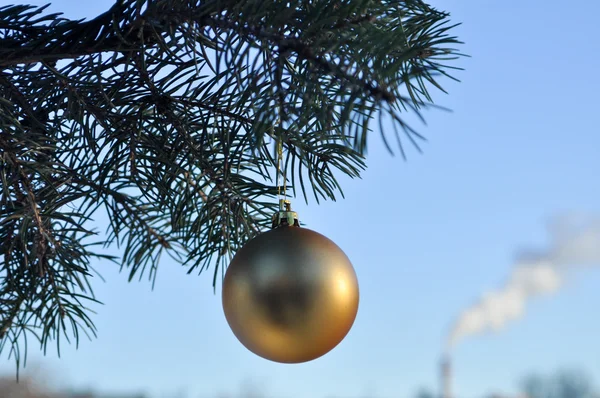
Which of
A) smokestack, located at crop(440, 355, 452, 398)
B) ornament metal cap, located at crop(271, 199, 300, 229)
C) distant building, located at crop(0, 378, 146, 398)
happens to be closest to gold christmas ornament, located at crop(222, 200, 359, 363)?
ornament metal cap, located at crop(271, 199, 300, 229)

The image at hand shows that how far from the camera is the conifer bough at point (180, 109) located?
523 mm

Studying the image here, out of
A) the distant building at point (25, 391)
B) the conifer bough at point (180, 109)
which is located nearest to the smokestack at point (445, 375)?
the distant building at point (25, 391)

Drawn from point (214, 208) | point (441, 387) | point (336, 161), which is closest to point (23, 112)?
point (214, 208)

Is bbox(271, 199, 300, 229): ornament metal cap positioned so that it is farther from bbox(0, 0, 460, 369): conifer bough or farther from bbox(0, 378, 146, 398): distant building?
bbox(0, 378, 146, 398): distant building

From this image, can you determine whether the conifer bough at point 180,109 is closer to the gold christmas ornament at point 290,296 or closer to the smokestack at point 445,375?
the gold christmas ornament at point 290,296

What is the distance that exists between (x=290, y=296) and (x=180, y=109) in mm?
249

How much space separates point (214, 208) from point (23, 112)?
23 centimetres

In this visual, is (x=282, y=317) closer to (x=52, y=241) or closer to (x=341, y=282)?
(x=341, y=282)

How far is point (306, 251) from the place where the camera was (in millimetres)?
577

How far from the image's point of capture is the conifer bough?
1.72 ft

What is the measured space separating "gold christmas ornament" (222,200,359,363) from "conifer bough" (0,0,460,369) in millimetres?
96

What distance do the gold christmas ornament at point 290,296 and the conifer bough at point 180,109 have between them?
0.10 meters

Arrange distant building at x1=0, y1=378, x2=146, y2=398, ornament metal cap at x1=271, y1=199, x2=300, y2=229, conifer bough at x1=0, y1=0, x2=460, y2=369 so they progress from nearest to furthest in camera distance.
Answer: conifer bough at x1=0, y1=0, x2=460, y2=369 < ornament metal cap at x1=271, y1=199, x2=300, y2=229 < distant building at x1=0, y1=378, x2=146, y2=398

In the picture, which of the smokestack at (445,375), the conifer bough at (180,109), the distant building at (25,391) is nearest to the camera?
the conifer bough at (180,109)
